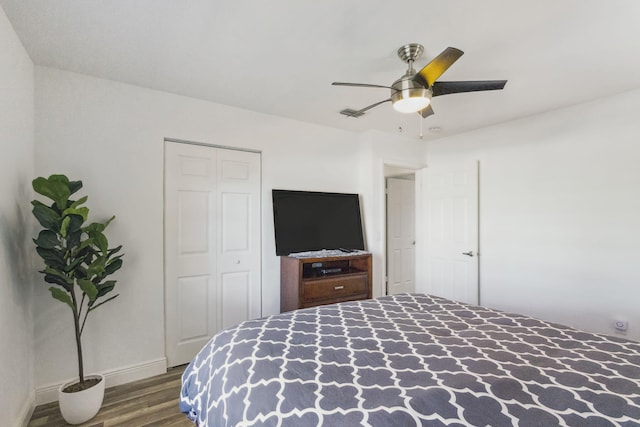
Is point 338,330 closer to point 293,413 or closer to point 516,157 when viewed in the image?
point 293,413

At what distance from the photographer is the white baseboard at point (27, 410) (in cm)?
193

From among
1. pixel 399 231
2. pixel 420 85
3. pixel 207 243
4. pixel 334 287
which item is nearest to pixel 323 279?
pixel 334 287

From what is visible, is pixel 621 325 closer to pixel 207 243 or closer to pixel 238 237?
pixel 238 237

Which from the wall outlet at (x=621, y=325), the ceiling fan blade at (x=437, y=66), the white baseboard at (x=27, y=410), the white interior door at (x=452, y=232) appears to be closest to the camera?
the ceiling fan blade at (x=437, y=66)

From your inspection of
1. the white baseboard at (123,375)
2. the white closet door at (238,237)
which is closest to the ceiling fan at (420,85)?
the white closet door at (238,237)

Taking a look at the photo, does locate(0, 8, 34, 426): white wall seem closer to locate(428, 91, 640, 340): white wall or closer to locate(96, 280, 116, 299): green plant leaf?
locate(96, 280, 116, 299): green plant leaf

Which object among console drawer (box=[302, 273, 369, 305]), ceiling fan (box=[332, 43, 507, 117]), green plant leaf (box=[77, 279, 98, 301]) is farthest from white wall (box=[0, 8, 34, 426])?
console drawer (box=[302, 273, 369, 305])

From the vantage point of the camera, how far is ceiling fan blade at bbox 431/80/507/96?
5.99ft

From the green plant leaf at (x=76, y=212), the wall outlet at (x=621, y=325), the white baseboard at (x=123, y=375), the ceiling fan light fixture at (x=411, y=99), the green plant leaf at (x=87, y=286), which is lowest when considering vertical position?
the white baseboard at (x=123, y=375)

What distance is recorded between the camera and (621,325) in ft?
8.80

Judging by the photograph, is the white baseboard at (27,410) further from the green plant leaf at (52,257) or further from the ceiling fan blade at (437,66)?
the ceiling fan blade at (437,66)

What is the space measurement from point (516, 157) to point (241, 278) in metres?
3.25

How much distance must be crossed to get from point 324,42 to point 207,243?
2.00m

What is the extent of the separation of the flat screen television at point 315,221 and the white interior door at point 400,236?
4.18ft
